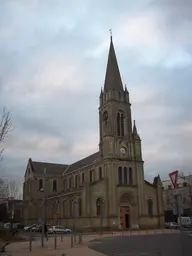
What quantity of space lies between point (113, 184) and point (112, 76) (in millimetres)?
25293

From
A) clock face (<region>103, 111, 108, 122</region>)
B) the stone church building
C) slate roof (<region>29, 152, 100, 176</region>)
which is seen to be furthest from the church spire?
slate roof (<region>29, 152, 100, 176</region>)

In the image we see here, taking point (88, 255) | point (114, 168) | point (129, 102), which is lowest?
point (88, 255)

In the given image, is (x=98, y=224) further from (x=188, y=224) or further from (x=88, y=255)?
(x=88, y=255)

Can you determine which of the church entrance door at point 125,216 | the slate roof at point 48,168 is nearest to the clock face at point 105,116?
the church entrance door at point 125,216

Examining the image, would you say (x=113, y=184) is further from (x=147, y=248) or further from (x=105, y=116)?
(x=147, y=248)

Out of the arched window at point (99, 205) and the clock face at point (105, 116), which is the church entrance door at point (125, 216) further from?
the clock face at point (105, 116)

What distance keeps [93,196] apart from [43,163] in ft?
127

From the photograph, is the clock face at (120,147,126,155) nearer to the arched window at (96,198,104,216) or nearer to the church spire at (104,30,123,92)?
the arched window at (96,198,104,216)

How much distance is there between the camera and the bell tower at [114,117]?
7062 cm

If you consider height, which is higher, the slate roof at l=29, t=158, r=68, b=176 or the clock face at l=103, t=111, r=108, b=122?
the clock face at l=103, t=111, r=108, b=122

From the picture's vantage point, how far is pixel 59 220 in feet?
259

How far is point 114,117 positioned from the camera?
243 ft

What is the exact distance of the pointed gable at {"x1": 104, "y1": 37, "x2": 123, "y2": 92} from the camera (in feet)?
251

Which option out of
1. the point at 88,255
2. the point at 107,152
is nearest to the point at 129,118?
the point at 107,152
